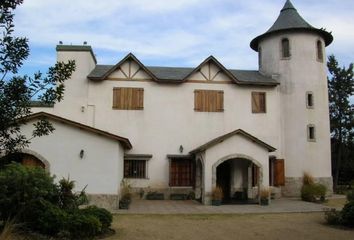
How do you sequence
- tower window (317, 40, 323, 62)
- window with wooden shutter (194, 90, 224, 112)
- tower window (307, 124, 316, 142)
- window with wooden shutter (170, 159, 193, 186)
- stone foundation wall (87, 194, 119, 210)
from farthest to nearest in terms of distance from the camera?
Result: tower window (317, 40, 323, 62)
tower window (307, 124, 316, 142)
window with wooden shutter (194, 90, 224, 112)
window with wooden shutter (170, 159, 193, 186)
stone foundation wall (87, 194, 119, 210)

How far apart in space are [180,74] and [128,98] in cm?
371

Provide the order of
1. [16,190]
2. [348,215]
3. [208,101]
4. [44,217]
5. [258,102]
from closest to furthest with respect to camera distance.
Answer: [16,190]
[44,217]
[348,215]
[208,101]
[258,102]

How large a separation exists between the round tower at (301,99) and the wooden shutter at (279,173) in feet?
1.42

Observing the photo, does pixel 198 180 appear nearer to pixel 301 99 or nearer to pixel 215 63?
pixel 215 63

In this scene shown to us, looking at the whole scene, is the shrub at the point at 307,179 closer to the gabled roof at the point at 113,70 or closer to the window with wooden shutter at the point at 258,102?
the window with wooden shutter at the point at 258,102

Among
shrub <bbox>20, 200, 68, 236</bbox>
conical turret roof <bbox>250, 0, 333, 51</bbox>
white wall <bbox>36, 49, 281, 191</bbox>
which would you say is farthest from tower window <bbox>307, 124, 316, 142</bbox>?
shrub <bbox>20, 200, 68, 236</bbox>

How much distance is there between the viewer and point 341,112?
32.9 meters

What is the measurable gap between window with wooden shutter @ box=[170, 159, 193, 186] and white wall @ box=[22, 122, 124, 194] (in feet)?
18.9

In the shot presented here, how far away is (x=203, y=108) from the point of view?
2352 centimetres

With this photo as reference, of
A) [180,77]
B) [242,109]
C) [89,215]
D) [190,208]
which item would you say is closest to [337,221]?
[190,208]

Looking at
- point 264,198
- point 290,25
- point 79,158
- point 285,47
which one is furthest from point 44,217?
point 290,25

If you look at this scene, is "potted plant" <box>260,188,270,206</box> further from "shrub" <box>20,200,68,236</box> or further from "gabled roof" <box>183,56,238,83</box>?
"shrub" <box>20,200,68,236</box>

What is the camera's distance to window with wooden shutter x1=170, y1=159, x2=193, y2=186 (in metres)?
22.7

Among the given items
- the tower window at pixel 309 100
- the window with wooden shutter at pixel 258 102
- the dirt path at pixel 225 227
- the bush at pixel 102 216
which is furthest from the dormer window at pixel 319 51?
the bush at pixel 102 216
